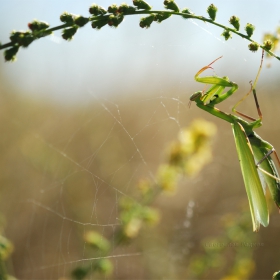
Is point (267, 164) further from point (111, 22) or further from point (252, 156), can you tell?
point (111, 22)

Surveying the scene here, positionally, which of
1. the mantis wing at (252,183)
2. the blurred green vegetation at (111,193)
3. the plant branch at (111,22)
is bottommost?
the blurred green vegetation at (111,193)

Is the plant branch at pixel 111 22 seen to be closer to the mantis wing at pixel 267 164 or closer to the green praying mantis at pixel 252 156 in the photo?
the green praying mantis at pixel 252 156

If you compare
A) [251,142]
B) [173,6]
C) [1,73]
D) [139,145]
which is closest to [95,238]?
[251,142]

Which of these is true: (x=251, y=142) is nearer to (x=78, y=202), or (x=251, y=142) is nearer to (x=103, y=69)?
(x=78, y=202)

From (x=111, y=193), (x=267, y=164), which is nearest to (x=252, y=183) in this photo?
(x=267, y=164)

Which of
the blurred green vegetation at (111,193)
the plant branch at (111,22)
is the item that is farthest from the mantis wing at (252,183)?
the blurred green vegetation at (111,193)

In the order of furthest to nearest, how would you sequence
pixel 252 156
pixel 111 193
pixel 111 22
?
1. pixel 111 193
2. pixel 252 156
3. pixel 111 22

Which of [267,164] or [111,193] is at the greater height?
[267,164]
